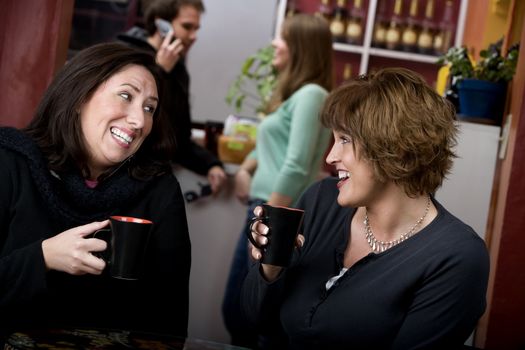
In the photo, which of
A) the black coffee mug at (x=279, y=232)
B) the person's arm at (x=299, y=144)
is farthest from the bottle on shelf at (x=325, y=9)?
the black coffee mug at (x=279, y=232)

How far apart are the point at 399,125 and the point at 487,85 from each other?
4.24 feet

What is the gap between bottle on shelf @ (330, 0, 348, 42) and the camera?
5984mm

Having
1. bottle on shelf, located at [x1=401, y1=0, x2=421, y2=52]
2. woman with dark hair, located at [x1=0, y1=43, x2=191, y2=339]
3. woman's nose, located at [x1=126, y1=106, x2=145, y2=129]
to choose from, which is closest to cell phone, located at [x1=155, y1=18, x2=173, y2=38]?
woman with dark hair, located at [x1=0, y1=43, x2=191, y2=339]

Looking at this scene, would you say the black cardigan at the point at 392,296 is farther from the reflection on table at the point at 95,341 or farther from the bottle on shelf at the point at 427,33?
the bottle on shelf at the point at 427,33

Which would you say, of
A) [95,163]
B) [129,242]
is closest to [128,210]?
[95,163]

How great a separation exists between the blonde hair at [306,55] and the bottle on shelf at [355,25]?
8.38 feet

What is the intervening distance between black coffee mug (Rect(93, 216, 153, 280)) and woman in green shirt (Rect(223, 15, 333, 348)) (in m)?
1.72

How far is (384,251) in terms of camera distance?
187 centimetres

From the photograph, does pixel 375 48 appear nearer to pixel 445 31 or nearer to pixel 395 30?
pixel 395 30

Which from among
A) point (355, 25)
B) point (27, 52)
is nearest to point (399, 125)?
point (27, 52)

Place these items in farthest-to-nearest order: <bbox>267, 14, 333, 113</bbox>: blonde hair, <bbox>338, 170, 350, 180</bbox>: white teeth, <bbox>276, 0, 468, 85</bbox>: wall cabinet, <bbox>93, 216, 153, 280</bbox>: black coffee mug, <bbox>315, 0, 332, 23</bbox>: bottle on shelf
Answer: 1. <bbox>315, 0, 332, 23</bbox>: bottle on shelf
2. <bbox>276, 0, 468, 85</bbox>: wall cabinet
3. <bbox>267, 14, 333, 113</bbox>: blonde hair
4. <bbox>338, 170, 350, 180</bbox>: white teeth
5. <bbox>93, 216, 153, 280</bbox>: black coffee mug

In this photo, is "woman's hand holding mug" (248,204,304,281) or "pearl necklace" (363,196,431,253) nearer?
"woman's hand holding mug" (248,204,304,281)

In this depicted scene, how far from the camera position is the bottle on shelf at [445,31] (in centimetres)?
595

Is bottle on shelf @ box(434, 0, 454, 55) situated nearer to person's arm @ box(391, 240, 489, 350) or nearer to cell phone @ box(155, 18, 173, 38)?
cell phone @ box(155, 18, 173, 38)
